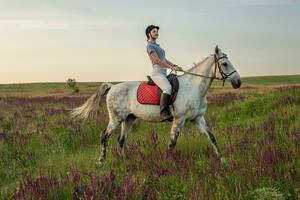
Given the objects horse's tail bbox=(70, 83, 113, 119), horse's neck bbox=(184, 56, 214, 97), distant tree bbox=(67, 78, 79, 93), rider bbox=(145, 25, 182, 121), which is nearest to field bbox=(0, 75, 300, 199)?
rider bbox=(145, 25, 182, 121)

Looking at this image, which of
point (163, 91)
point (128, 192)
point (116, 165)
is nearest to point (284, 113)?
point (163, 91)

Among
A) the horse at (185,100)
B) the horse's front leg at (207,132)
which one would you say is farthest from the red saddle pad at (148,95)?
the horse's front leg at (207,132)

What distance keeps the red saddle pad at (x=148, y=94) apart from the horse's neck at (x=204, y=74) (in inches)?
30.8

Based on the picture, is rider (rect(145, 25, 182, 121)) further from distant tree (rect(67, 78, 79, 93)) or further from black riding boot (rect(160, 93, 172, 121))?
distant tree (rect(67, 78, 79, 93))

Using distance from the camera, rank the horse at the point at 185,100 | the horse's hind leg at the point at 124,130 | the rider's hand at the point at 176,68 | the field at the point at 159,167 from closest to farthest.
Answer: the field at the point at 159,167 → the horse at the point at 185,100 → the rider's hand at the point at 176,68 → the horse's hind leg at the point at 124,130

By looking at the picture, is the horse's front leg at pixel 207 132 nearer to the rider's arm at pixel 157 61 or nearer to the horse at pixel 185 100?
the horse at pixel 185 100

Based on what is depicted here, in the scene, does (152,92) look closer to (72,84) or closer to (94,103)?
(94,103)

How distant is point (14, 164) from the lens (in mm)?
8836

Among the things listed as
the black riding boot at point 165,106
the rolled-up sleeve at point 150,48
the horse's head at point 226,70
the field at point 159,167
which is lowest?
the field at point 159,167

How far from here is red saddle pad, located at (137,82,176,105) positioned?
858 centimetres

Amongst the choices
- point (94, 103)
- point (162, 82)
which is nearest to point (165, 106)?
point (162, 82)

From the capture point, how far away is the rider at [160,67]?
8203mm

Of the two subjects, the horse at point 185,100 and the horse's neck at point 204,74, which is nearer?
the horse at point 185,100

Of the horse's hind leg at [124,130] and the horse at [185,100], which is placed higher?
the horse at [185,100]
